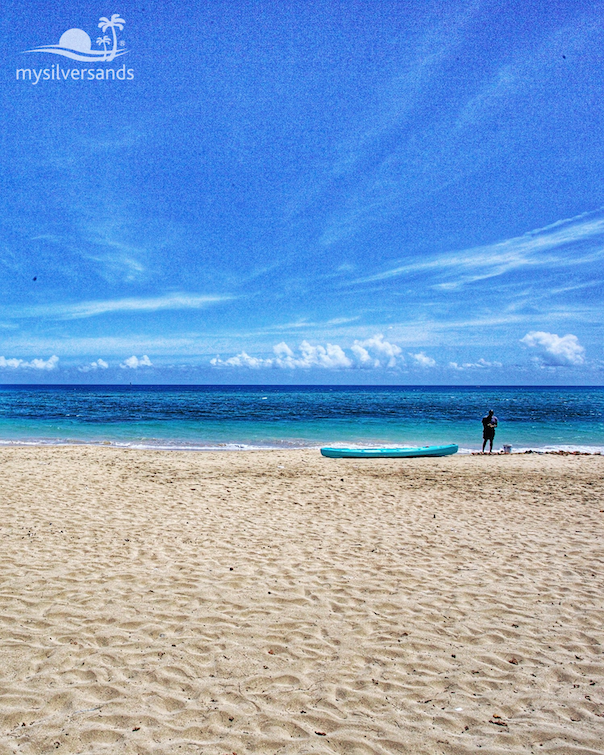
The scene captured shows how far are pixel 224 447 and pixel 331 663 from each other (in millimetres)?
20072

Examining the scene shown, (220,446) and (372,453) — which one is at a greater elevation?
(372,453)

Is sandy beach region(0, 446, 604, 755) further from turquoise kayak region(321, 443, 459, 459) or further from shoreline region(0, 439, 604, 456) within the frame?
shoreline region(0, 439, 604, 456)

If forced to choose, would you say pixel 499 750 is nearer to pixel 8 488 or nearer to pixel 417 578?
pixel 417 578

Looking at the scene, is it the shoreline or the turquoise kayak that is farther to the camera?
the shoreline

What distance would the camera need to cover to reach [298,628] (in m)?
5.16

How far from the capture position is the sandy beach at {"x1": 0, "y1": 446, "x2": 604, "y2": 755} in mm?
3652

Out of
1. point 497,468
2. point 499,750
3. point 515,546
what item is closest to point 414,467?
point 497,468

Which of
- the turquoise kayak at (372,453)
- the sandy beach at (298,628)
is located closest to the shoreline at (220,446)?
the turquoise kayak at (372,453)

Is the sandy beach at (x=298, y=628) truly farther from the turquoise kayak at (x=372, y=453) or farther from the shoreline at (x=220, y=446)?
the shoreline at (x=220, y=446)

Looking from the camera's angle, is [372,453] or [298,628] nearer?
[298,628]

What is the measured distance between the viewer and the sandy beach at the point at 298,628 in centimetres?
365

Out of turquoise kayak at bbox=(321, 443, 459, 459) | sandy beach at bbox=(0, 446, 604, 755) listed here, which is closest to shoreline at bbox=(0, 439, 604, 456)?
turquoise kayak at bbox=(321, 443, 459, 459)

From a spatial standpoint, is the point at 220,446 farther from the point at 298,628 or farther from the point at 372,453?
the point at 298,628

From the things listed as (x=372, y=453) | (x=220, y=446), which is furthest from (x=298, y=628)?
(x=220, y=446)
